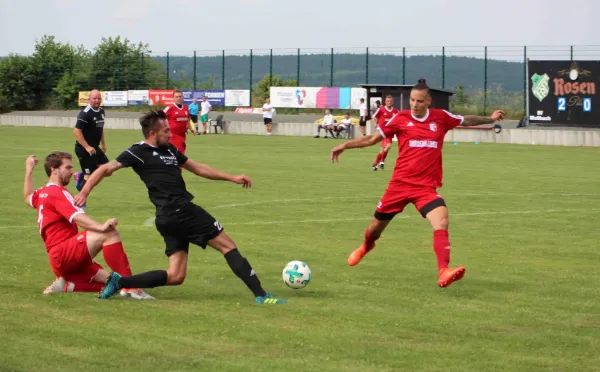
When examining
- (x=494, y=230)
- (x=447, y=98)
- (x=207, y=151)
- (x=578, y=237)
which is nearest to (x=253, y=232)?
(x=494, y=230)

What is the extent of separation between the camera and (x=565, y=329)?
8.51m

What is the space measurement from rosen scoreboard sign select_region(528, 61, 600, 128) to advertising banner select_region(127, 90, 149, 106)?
100 feet

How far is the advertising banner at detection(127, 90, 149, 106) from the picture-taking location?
68.9 meters

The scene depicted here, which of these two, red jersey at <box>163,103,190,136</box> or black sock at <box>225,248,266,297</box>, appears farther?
red jersey at <box>163,103,190,136</box>

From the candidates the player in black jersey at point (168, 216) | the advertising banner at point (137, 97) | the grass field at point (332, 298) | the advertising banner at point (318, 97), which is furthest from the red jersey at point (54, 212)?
the advertising banner at point (137, 97)

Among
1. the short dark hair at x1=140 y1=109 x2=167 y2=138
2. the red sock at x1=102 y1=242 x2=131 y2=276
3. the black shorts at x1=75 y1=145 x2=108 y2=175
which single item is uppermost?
the short dark hair at x1=140 y1=109 x2=167 y2=138

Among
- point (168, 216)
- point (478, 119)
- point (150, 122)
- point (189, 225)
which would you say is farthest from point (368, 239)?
point (150, 122)

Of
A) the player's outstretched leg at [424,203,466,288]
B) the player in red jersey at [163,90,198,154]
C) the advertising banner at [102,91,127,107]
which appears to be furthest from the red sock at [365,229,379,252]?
the advertising banner at [102,91,127,107]

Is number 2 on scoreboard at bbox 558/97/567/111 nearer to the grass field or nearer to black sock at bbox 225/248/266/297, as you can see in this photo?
the grass field

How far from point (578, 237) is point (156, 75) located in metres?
57.5

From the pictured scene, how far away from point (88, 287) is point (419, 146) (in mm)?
3706

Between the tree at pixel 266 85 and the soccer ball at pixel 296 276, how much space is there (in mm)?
57526

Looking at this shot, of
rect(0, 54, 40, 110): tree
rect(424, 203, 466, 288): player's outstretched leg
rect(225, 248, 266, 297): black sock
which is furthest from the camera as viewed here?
rect(0, 54, 40, 110): tree

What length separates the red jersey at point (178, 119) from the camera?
2348 centimetres
